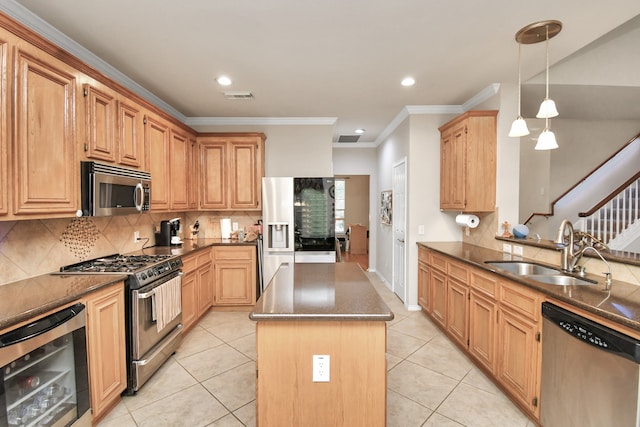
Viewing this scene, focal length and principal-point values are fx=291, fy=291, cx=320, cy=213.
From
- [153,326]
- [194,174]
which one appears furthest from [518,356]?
[194,174]

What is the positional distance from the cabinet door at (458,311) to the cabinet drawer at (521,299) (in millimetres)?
570

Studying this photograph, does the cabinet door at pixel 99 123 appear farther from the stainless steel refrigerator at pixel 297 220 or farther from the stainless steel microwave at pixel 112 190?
the stainless steel refrigerator at pixel 297 220

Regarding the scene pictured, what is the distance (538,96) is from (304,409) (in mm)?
4197

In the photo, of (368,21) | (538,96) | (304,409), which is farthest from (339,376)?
(538,96)

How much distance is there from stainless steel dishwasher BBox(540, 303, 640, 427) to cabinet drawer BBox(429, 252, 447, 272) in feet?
4.69

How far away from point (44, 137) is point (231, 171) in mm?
2439

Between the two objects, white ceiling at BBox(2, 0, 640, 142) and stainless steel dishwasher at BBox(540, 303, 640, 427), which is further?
white ceiling at BBox(2, 0, 640, 142)

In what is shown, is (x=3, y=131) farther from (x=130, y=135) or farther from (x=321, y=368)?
(x=321, y=368)

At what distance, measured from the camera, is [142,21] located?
2.15 metres

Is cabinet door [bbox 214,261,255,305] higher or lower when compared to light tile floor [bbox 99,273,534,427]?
higher

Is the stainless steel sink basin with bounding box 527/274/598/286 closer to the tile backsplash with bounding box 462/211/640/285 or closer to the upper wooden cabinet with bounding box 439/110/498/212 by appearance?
the tile backsplash with bounding box 462/211/640/285

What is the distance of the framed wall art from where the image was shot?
519 cm

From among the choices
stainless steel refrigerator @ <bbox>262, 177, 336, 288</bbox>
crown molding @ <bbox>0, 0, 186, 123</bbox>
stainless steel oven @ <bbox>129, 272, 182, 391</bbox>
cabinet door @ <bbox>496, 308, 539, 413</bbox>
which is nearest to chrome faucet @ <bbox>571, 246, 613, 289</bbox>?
cabinet door @ <bbox>496, 308, 539, 413</bbox>

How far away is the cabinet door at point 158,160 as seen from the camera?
3072 millimetres
